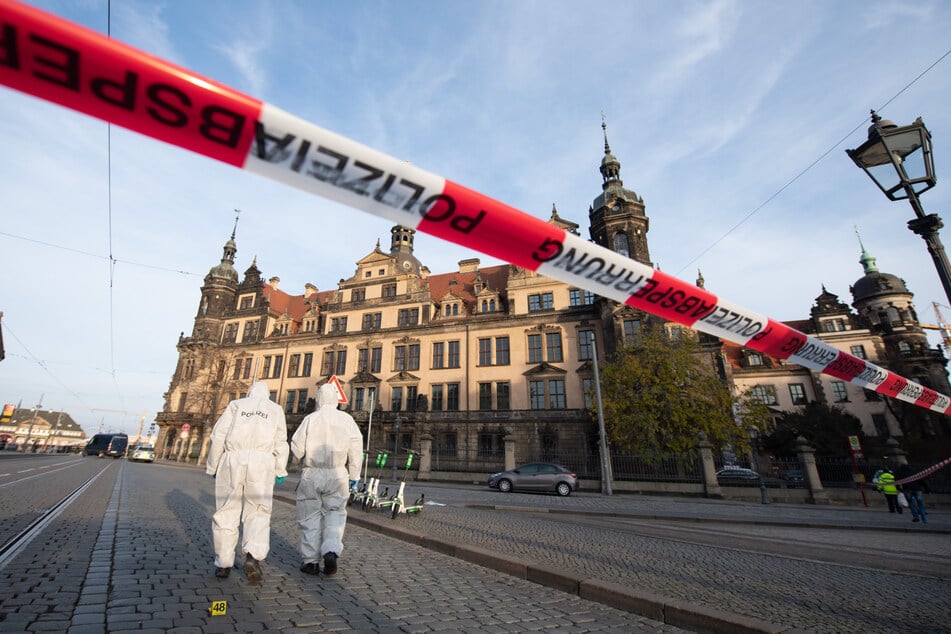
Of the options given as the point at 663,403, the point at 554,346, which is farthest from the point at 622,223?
the point at 663,403

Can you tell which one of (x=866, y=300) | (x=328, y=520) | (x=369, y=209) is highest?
(x=866, y=300)

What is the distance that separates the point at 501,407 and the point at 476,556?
2530 cm

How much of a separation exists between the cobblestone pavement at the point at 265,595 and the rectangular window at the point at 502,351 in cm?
2594

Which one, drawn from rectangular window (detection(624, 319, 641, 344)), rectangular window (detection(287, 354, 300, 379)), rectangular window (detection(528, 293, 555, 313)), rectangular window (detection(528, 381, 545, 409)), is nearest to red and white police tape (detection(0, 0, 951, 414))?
rectangular window (detection(624, 319, 641, 344))

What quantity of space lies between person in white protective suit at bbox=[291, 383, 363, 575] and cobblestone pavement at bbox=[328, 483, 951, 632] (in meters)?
1.97

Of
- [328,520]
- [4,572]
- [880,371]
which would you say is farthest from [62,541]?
[880,371]

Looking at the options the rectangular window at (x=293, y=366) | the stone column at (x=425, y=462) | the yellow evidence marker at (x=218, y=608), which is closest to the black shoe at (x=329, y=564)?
the yellow evidence marker at (x=218, y=608)

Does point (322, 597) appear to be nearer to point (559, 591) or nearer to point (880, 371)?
point (559, 591)

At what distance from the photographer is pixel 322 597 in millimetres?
3684

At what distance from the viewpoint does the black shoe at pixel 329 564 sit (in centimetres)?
436

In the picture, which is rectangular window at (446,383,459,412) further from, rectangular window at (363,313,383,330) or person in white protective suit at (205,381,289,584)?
person in white protective suit at (205,381,289,584)

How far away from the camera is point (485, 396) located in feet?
102

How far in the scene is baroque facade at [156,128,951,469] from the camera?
29.3 meters

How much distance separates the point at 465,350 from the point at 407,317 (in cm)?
649
